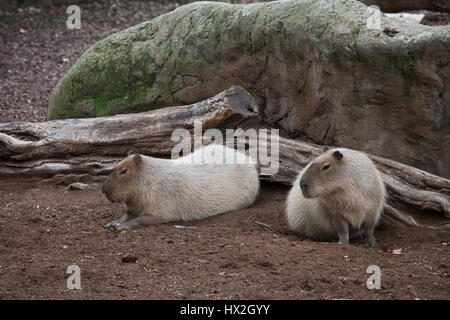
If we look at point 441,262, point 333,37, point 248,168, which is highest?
point 333,37

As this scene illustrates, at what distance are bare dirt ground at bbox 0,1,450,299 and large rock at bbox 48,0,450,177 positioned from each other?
3.00 feet

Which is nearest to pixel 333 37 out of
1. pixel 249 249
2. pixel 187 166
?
pixel 187 166

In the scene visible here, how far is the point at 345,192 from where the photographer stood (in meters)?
4.62

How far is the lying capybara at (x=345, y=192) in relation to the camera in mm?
4582

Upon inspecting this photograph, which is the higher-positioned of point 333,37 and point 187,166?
point 333,37

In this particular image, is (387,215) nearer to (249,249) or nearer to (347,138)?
(347,138)

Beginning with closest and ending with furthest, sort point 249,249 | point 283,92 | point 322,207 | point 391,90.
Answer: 1. point 249,249
2. point 322,207
3. point 391,90
4. point 283,92

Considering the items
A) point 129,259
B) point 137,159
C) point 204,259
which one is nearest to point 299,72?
point 137,159

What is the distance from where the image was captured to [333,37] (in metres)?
5.64

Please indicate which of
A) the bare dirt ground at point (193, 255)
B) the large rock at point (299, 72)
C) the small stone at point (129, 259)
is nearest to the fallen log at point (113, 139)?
the bare dirt ground at point (193, 255)

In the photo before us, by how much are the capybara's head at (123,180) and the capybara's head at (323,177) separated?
161cm

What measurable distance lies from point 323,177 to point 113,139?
8.43 ft

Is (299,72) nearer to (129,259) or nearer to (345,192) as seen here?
(345,192)

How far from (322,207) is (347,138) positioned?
133cm
